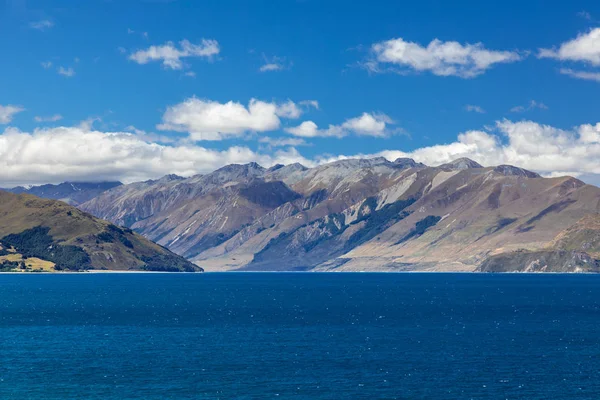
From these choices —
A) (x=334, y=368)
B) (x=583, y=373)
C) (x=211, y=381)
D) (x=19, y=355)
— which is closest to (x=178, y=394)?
(x=211, y=381)

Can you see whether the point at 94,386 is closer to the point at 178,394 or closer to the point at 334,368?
the point at 178,394

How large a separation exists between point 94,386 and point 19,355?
109 feet

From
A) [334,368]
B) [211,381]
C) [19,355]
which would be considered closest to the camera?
[211,381]

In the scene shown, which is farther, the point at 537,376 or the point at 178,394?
the point at 537,376

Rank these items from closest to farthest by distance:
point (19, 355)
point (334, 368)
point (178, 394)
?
point (178, 394) < point (334, 368) < point (19, 355)

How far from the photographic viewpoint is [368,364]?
131m

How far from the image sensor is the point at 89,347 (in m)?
151

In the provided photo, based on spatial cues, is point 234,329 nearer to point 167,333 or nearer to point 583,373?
point 167,333

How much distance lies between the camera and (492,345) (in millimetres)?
153875

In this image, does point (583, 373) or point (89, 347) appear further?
point (89, 347)

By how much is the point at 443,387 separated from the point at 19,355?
7104 centimetres

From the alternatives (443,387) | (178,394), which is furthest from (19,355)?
(443,387)

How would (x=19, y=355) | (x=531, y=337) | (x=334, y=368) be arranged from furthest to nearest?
1. (x=531, y=337)
2. (x=19, y=355)
3. (x=334, y=368)

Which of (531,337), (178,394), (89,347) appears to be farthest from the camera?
(531,337)
